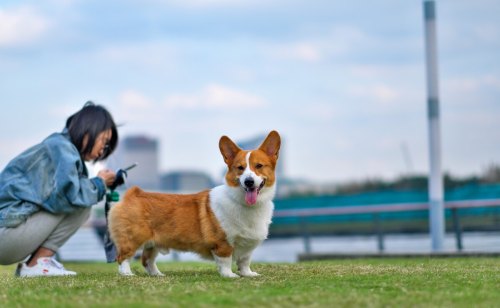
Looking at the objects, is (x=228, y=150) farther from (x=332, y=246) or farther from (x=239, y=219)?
(x=332, y=246)

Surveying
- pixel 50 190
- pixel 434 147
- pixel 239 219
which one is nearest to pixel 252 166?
pixel 239 219

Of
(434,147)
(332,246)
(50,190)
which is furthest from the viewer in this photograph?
(332,246)

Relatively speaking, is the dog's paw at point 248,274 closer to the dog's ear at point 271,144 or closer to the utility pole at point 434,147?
the dog's ear at point 271,144

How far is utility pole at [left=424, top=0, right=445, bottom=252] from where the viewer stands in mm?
12969

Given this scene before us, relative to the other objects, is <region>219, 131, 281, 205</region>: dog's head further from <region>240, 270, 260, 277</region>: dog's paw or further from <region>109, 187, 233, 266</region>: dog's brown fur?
<region>240, 270, 260, 277</region>: dog's paw

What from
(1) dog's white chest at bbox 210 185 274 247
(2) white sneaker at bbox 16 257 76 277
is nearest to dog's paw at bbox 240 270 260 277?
(1) dog's white chest at bbox 210 185 274 247

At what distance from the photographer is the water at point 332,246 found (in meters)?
14.4

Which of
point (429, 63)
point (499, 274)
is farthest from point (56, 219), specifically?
point (429, 63)

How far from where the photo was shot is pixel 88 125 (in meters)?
6.60

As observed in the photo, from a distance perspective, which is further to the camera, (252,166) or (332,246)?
(332,246)

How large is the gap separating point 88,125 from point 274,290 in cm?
242

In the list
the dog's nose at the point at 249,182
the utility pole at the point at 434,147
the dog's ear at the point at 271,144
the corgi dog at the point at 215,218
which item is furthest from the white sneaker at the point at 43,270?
the utility pole at the point at 434,147

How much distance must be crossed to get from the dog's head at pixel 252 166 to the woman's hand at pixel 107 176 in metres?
1.07

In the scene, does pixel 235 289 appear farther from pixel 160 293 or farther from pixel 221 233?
pixel 221 233
